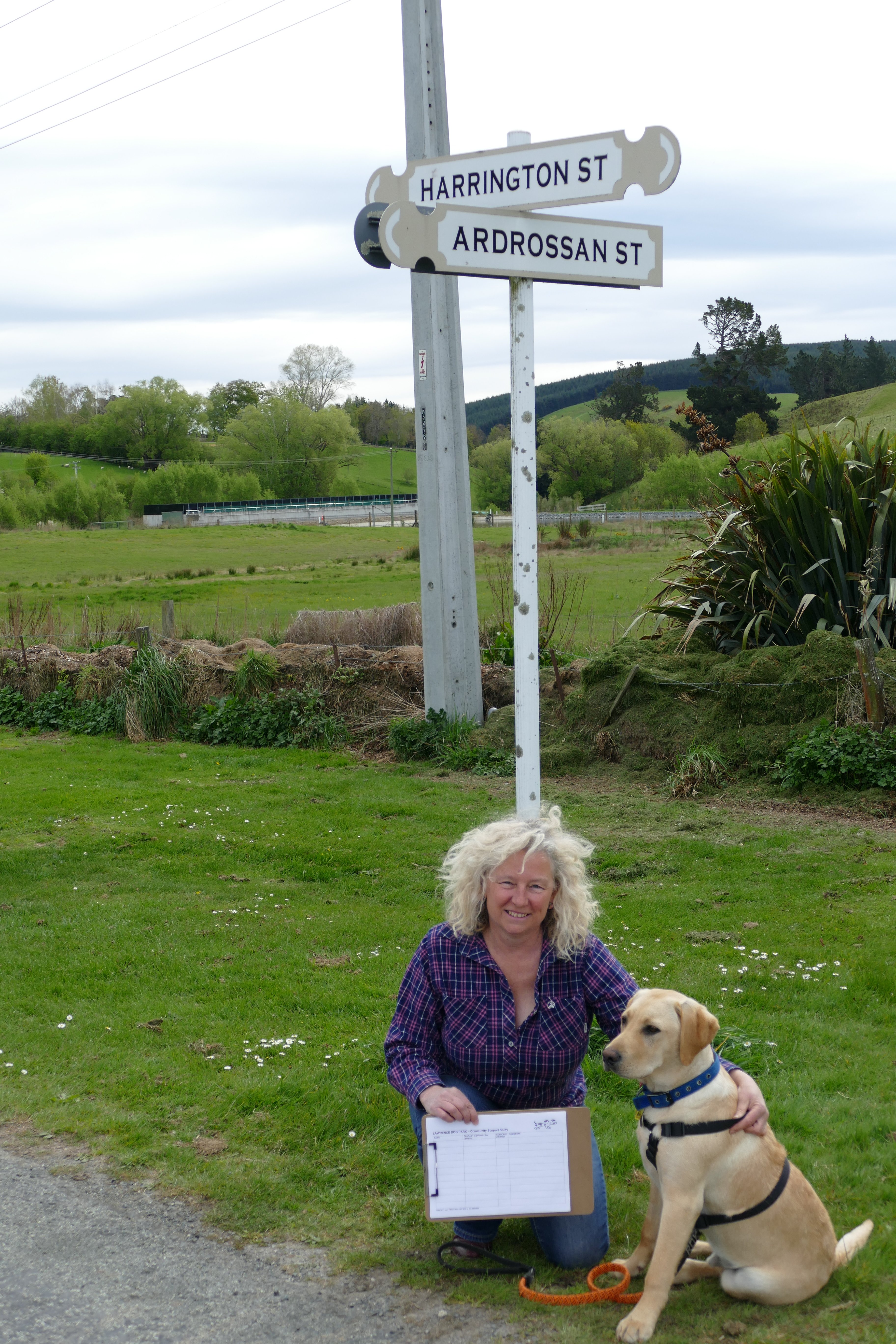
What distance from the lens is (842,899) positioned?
23.0 ft

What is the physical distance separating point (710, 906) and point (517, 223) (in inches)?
178

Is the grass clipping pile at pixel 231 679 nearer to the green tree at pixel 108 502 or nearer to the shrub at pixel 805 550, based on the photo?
the shrub at pixel 805 550

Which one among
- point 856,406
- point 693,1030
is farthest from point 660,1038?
point 856,406

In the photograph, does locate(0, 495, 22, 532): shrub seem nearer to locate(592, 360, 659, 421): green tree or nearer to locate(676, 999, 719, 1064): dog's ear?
locate(592, 360, 659, 421): green tree

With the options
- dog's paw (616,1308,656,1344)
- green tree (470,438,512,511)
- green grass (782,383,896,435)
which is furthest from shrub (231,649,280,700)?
green grass (782,383,896,435)

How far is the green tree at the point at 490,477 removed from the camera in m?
85.7

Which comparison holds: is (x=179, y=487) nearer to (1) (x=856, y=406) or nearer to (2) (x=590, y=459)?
(2) (x=590, y=459)

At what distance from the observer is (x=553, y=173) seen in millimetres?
3631

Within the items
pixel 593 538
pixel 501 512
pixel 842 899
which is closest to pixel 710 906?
pixel 842 899

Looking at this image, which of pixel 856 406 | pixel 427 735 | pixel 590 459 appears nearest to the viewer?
pixel 427 735

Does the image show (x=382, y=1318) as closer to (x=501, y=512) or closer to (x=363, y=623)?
(x=363, y=623)

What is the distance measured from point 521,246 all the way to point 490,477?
86021 millimetres

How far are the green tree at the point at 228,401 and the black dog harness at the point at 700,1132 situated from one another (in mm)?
128496

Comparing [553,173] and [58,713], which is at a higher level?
[553,173]
